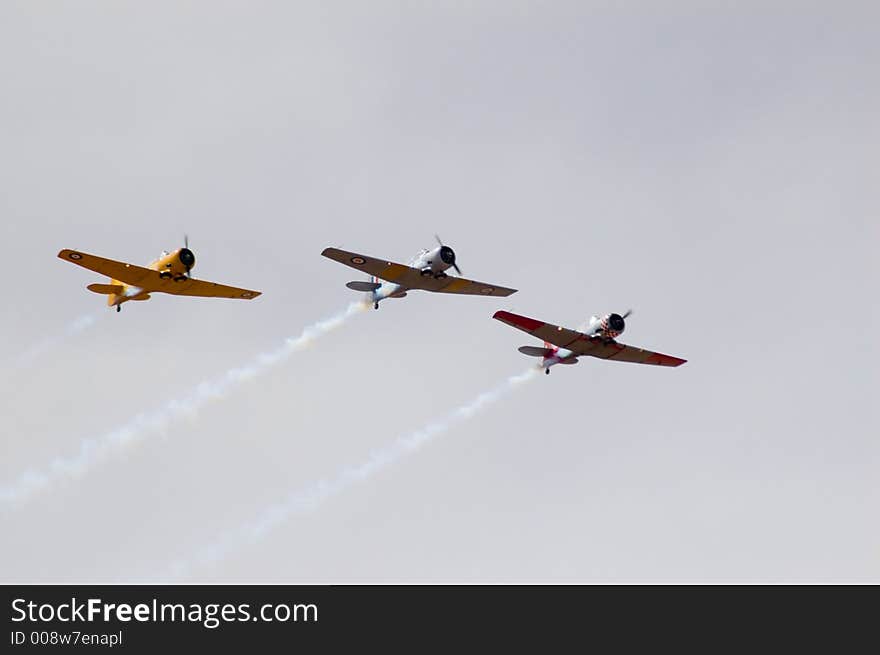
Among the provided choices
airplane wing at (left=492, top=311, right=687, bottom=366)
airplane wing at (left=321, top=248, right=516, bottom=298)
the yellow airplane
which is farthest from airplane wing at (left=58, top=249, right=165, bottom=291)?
airplane wing at (left=492, top=311, right=687, bottom=366)

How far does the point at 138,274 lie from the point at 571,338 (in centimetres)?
2733

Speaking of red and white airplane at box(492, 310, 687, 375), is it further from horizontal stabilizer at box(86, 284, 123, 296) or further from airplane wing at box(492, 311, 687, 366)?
horizontal stabilizer at box(86, 284, 123, 296)

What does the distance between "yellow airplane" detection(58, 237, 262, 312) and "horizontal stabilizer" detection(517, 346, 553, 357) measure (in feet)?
69.3

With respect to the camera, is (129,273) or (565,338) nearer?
(129,273)

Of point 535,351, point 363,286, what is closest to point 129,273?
point 363,286

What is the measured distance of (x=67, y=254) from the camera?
129m

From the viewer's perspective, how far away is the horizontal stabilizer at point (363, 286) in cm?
13288

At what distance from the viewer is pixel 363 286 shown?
440 feet

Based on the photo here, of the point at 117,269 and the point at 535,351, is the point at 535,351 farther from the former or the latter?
the point at 117,269

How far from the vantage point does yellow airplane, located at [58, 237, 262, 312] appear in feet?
428
